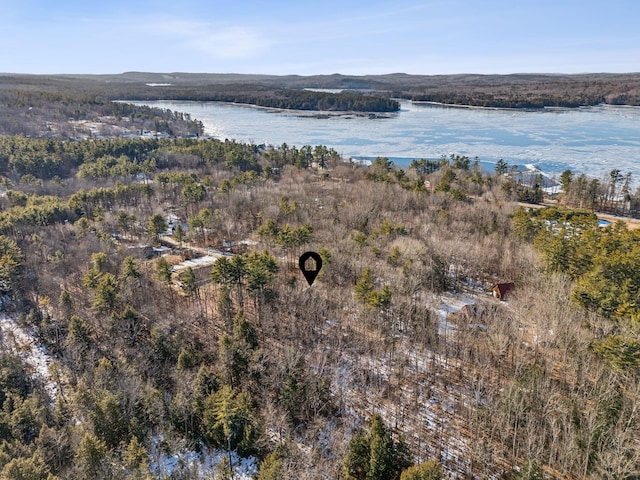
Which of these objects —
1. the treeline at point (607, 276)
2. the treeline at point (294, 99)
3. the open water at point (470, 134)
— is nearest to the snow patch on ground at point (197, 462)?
the treeline at point (607, 276)

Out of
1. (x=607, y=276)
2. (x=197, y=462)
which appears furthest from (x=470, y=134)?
(x=197, y=462)

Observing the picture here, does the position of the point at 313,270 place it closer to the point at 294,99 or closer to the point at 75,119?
the point at 75,119

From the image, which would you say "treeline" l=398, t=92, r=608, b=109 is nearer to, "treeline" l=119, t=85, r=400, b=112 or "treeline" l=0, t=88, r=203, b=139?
"treeline" l=119, t=85, r=400, b=112

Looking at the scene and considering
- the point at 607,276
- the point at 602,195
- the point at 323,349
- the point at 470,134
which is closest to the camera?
the point at 323,349

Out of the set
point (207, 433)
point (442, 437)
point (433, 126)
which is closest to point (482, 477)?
point (442, 437)

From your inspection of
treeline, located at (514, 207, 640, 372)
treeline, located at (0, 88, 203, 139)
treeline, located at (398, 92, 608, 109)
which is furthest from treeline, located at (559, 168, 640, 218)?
treeline, located at (398, 92, 608, 109)

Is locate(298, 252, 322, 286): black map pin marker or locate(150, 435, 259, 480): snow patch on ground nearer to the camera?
locate(150, 435, 259, 480): snow patch on ground
